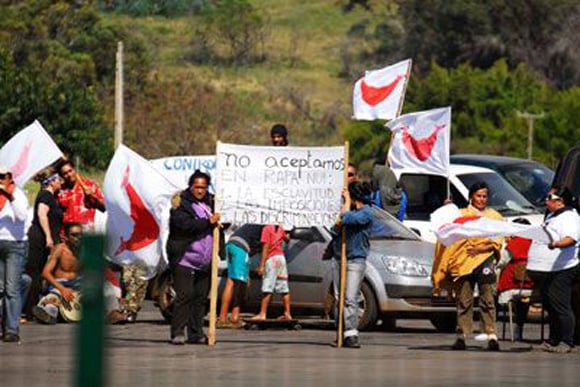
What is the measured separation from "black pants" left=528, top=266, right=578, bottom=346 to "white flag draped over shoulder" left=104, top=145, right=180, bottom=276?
13.3 feet

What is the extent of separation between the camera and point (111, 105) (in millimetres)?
62312

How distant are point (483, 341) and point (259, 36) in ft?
226

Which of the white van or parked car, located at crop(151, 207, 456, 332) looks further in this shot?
the white van

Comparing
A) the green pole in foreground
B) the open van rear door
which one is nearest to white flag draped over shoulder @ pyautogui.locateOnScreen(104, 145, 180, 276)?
the open van rear door

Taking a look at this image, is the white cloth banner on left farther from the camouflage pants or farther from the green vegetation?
the green vegetation

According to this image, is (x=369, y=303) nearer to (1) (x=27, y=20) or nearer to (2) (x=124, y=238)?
(2) (x=124, y=238)

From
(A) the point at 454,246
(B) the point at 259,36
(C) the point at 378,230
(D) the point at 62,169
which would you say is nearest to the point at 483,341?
(A) the point at 454,246

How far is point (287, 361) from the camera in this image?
14461mm

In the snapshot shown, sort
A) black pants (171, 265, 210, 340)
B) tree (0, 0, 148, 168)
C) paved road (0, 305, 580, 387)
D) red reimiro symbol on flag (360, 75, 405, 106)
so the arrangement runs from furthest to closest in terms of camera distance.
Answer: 1. tree (0, 0, 148, 168)
2. red reimiro symbol on flag (360, 75, 405, 106)
3. black pants (171, 265, 210, 340)
4. paved road (0, 305, 580, 387)

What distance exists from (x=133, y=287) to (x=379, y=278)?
2728mm

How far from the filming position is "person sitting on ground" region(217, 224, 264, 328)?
18.4 metres

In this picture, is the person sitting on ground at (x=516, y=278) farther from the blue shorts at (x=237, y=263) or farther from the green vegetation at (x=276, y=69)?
the green vegetation at (x=276, y=69)

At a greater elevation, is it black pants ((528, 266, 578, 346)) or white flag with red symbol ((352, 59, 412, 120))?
white flag with red symbol ((352, 59, 412, 120))

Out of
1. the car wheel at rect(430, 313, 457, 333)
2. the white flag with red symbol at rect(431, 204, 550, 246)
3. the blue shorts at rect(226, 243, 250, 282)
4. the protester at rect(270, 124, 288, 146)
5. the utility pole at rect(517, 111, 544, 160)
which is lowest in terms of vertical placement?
the car wheel at rect(430, 313, 457, 333)
